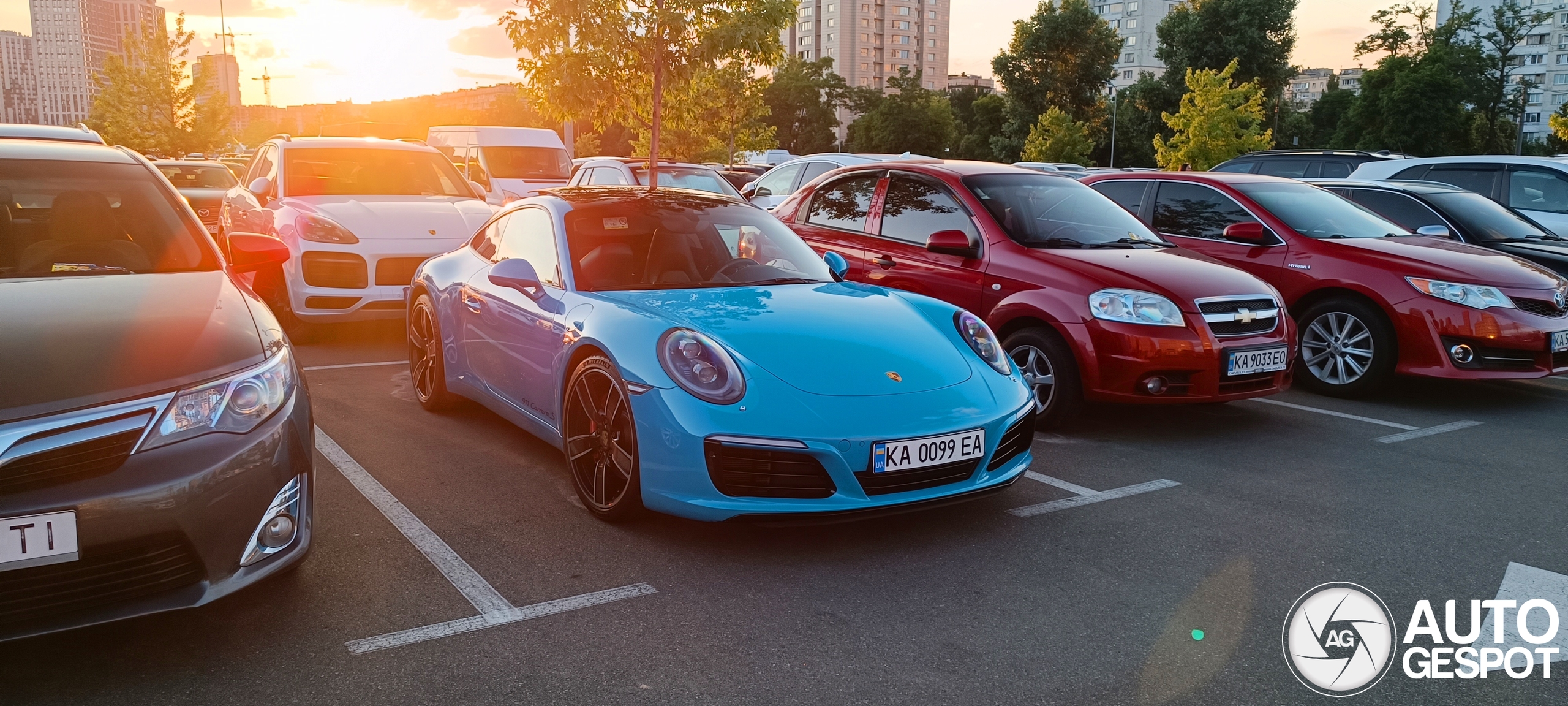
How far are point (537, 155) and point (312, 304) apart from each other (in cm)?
1155

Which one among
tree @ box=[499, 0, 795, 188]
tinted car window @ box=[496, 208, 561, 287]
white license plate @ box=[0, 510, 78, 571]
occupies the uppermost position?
tree @ box=[499, 0, 795, 188]

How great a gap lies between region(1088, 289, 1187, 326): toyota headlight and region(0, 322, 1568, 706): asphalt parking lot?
0.67 metres

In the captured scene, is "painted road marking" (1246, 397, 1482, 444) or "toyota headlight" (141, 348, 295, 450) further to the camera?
"painted road marking" (1246, 397, 1482, 444)

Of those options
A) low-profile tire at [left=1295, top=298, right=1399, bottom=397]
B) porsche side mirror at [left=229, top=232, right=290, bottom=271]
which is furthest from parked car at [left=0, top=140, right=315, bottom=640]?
low-profile tire at [left=1295, top=298, right=1399, bottom=397]

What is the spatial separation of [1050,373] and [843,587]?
279cm

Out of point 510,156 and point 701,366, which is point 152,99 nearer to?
point 510,156

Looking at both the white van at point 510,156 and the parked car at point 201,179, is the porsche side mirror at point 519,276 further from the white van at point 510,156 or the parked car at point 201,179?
the parked car at point 201,179

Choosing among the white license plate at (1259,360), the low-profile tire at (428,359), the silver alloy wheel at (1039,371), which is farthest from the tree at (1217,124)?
the low-profile tire at (428,359)

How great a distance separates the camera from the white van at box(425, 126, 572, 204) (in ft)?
60.5

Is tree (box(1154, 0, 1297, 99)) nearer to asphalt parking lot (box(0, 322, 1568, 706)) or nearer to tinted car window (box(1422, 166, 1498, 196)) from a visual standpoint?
tinted car window (box(1422, 166, 1498, 196))

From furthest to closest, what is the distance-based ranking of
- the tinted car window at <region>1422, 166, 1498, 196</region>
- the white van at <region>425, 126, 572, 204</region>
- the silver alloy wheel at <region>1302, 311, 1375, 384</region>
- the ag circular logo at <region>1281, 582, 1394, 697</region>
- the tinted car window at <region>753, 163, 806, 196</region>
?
the white van at <region>425, 126, 572, 204</region>, the tinted car window at <region>753, 163, 806, 196</region>, the tinted car window at <region>1422, 166, 1498, 196</region>, the silver alloy wheel at <region>1302, 311, 1375, 384</region>, the ag circular logo at <region>1281, 582, 1394, 697</region>

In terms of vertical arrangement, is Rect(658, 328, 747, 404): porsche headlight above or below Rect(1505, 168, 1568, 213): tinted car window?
below

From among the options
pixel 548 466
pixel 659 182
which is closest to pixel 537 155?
pixel 659 182

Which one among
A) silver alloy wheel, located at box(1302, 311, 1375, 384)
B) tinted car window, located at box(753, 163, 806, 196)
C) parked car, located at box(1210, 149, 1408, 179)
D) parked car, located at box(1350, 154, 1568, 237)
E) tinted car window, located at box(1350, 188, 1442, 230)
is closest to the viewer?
silver alloy wheel, located at box(1302, 311, 1375, 384)
